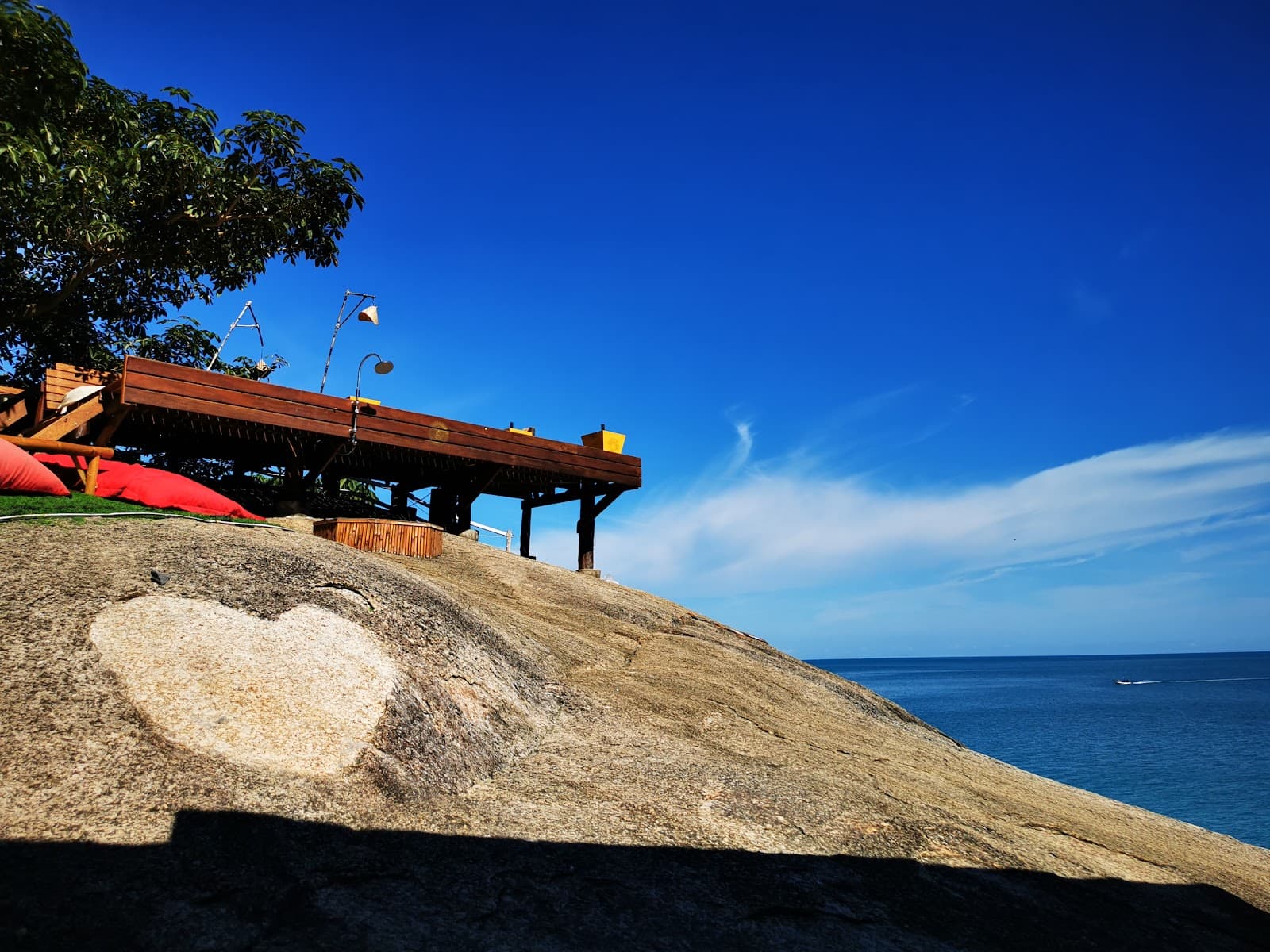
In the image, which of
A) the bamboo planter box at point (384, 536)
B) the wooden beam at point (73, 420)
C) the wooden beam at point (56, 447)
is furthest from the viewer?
the wooden beam at point (73, 420)

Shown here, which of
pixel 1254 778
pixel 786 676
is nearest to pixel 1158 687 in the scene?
pixel 1254 778

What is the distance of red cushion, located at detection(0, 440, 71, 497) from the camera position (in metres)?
10.7

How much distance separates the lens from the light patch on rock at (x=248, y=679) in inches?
231

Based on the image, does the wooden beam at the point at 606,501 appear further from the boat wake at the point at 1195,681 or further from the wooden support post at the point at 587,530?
the boat wake at the point at 1195,681

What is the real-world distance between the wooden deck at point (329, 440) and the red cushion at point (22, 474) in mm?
3333

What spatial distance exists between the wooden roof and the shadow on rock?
1186cm

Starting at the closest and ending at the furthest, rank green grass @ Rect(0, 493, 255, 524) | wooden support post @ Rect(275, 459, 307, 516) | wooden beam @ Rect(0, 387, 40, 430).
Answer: green grass @ Rect(0, 493, 255, 524) < wooden beam @ Rect(0, 387, 40, 430) < wooden support post @ Rect(275, 459, 307, 516)

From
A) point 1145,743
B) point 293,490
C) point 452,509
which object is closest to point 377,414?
point 293,490

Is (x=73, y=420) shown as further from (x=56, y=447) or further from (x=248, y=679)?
(x=248, y=679)

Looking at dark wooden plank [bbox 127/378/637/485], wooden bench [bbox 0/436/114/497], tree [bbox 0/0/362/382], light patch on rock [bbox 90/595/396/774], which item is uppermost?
tree [bbox 0/0/362/382]

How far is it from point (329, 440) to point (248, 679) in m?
11.3

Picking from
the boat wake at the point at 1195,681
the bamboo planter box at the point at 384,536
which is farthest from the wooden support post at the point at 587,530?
the boat wake at the point at 1195,681

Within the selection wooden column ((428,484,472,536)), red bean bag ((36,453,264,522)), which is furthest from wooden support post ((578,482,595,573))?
red bean bag ((36,453,264,522))

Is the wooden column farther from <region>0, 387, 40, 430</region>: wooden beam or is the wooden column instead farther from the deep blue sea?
the deep blue sea
